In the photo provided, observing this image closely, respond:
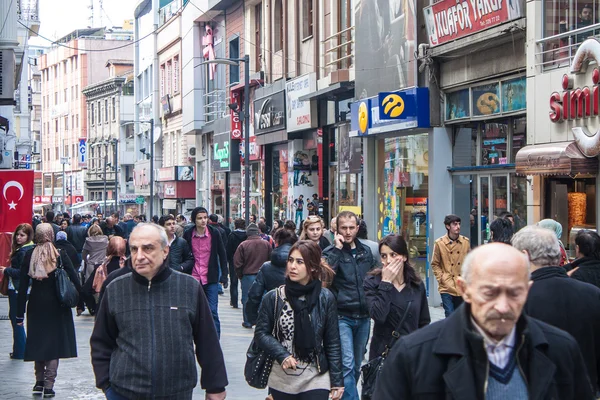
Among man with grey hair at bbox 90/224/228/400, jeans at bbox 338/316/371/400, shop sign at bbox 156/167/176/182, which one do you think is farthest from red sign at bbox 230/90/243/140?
man with grey hair at bbox 90/224/228/400

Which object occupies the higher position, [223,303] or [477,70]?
[477,70]

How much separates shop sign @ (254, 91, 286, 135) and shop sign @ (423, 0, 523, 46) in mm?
11297

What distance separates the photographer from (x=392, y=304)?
24.7 ft

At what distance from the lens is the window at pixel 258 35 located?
1368 inches

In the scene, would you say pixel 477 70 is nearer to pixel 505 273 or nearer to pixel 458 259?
pixel 458 259

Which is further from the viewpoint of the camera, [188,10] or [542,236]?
[188,10]

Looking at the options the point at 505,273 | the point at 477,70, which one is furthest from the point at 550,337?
the point at 477,70

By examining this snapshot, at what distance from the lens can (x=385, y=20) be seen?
70.6 ft

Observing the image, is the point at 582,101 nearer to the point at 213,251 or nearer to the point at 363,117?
the point at 213,251

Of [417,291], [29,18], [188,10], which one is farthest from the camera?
[188,10]

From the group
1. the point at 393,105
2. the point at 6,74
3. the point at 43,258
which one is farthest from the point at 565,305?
the point at 393,105

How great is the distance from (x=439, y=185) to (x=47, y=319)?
10.4 metres

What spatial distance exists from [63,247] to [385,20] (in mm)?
10809

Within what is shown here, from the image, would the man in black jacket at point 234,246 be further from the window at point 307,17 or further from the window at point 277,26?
the window at point 277,26
